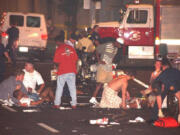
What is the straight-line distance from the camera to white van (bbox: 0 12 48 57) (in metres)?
27.2

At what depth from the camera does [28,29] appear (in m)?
27.5

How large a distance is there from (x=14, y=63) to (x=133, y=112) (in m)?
11.5

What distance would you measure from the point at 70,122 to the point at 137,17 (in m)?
13.1

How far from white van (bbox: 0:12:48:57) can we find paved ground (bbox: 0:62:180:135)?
12335 mm

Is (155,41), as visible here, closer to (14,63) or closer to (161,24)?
(161,24)

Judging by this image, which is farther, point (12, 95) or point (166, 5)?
point (166, 5)

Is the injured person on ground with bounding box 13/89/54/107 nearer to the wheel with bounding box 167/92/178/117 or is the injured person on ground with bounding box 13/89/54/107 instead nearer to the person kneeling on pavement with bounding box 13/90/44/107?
the person kneeling on pavement with bounding box 13/90/44/107

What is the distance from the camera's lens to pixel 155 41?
2445 cm

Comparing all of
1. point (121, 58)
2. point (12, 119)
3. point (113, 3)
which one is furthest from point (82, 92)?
point (113, 3)

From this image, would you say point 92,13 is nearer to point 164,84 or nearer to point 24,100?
point 24,100

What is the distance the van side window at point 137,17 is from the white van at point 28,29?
4.51 meters

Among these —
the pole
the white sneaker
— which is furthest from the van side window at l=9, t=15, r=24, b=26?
the white sneaker

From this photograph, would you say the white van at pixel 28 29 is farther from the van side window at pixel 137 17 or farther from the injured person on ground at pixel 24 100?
the injured person on ground at pixel 24 100

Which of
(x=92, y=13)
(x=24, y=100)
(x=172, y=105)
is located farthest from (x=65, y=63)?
(x=92, y=13)
